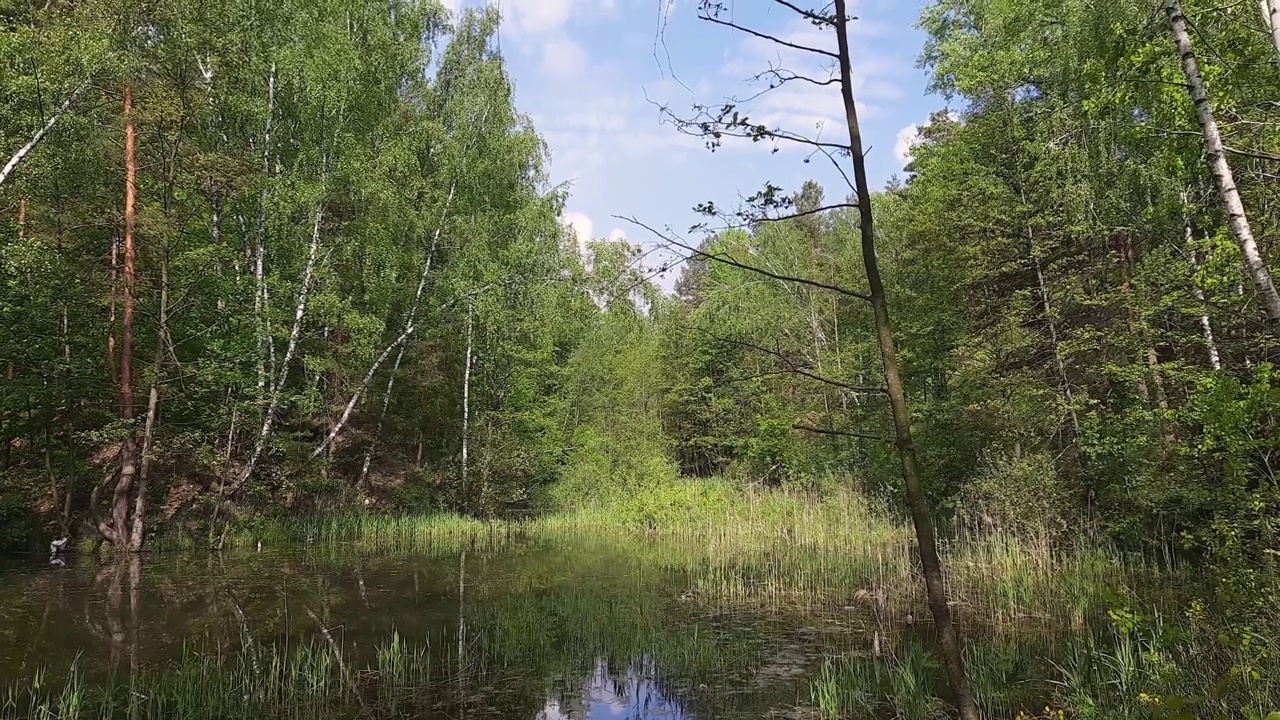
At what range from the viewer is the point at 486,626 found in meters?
7.36

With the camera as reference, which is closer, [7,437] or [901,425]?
[901,425]

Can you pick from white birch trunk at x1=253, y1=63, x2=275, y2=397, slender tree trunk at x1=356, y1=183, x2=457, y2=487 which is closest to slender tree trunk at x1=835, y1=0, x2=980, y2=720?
white birch trunk at x1=253, y1=63, x2=275, y2=397

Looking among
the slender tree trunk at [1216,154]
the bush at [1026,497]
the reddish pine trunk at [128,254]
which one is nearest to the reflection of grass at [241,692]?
the slender tree trunk at [1216,154]

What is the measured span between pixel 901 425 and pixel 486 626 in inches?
240

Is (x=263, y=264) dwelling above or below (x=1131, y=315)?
above

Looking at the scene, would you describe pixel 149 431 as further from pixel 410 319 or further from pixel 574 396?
pixel 574 396

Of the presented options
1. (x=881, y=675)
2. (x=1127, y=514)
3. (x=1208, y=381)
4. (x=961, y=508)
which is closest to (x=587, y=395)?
(x=961, y=508)

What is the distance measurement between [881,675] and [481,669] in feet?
11.2

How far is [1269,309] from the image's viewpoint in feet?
10.6

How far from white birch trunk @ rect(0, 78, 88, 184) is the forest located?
130mm

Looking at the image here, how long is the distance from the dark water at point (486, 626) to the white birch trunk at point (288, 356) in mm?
2790

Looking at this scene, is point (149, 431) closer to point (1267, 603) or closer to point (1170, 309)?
point (1267, 603)

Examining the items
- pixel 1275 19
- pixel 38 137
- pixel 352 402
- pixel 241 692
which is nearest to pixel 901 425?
pixel 1275 19

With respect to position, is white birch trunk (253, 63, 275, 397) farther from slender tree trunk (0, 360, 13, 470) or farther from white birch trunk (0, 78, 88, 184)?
slender tree trunk (0, 360, 13, 470)
